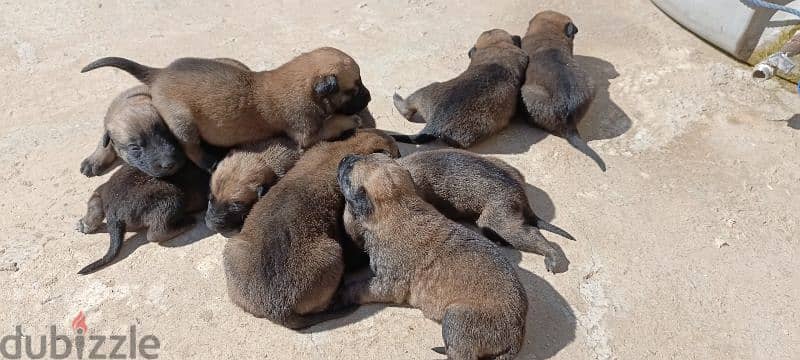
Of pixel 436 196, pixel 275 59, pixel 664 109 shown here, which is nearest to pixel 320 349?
pixel 436 196

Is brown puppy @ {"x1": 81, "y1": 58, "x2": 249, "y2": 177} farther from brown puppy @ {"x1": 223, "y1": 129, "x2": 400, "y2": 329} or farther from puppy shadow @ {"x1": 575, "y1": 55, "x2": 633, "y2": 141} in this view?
puppy shadow @ {"x1": 575, "y1": 55, "x2": 633, "y2": 141}

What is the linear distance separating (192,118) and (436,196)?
235 cm

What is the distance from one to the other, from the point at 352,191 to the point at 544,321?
1.92 meters

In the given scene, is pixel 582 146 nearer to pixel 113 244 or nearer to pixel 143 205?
pixel 143 205

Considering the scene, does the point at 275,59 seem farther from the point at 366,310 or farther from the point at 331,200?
the point at 366,310

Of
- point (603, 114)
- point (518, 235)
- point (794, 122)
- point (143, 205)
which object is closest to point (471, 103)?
point (518, 235)

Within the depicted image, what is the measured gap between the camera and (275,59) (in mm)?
8094

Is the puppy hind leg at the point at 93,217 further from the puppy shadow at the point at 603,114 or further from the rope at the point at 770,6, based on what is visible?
the rope at the point at 770,6

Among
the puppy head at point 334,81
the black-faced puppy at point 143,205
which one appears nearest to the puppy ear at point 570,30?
the puppy head at point 334,81

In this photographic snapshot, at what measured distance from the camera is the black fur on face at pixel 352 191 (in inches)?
193

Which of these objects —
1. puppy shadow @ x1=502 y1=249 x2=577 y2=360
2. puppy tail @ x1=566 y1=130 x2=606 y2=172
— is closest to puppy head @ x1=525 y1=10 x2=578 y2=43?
puppy tail @ x1=566 y1=130 x2=606 y2=172

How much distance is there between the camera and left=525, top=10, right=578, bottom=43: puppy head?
7.76 meters

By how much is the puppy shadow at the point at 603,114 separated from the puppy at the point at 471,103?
0.96 metres

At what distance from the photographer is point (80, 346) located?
5066 millimetres
